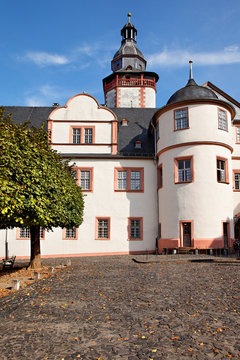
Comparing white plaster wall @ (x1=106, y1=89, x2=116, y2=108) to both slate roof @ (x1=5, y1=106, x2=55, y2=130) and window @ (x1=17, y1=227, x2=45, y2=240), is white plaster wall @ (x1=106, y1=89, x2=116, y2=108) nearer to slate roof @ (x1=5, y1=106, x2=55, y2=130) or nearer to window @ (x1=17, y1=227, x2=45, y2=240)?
slate roof @ (x1=5, y1=106, x2=55, y2=130)

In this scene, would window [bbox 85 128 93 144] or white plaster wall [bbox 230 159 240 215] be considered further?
window [bbox 85 128 93 144]

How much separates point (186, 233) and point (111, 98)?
25.3 metres

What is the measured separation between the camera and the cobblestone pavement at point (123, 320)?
15.5ft

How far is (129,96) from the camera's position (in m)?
39.6

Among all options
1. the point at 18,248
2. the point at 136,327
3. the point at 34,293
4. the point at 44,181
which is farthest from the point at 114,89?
the point at 136,327

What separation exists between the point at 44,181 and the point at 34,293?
177 inches

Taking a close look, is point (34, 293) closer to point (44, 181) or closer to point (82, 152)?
point (44, 181)

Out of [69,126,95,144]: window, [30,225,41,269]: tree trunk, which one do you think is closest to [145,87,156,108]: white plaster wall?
[69,126,95,144]: window

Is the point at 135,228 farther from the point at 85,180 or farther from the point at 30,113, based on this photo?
the point at 30,113

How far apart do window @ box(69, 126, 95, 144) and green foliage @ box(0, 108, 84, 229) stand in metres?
10.1

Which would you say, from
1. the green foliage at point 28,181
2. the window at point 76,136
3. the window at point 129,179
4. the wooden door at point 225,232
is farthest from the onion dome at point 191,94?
the green foliage at point 28,181

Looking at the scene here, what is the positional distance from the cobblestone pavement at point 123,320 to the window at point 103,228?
40.1ft

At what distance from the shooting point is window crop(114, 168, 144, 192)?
78.2ft

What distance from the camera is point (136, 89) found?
1574 inches
